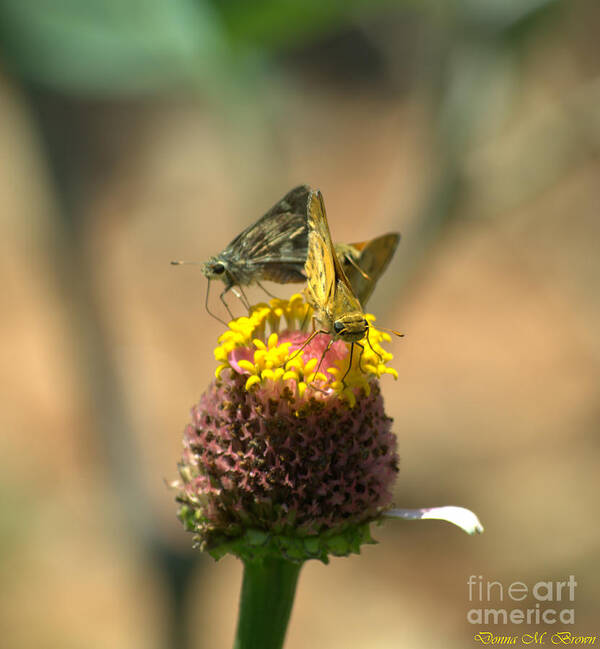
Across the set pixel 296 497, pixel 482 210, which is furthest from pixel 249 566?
pixel 482 210

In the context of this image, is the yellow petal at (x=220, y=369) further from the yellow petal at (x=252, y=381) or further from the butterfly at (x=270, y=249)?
the butterfly at (x=270, y=249)

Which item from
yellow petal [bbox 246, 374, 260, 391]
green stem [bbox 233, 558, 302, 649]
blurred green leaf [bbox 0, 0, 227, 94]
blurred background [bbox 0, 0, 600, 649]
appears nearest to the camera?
yellow petal [bbox 246, 374, 260, 391]

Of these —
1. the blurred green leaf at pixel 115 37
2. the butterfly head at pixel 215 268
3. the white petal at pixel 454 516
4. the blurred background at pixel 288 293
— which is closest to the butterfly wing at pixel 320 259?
the butterfly head at pixel 215 268

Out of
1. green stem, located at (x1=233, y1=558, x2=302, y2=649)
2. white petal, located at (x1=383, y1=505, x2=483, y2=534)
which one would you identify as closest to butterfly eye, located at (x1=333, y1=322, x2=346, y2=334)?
white petal, located at (x1=383, y1=505, x2=483, y2=534)

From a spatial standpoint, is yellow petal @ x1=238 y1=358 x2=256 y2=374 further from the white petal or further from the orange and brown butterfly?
the white petal

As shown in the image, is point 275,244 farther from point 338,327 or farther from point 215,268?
point 338,327

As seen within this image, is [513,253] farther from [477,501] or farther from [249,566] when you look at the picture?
[249,566]
